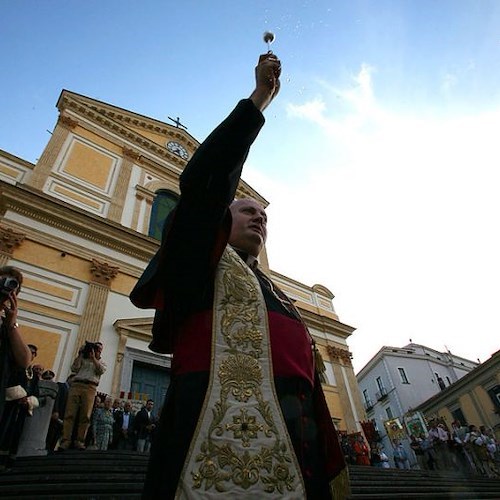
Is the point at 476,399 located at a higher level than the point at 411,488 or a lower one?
higher

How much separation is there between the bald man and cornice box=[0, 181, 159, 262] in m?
10.7

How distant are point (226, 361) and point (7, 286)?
178 cm

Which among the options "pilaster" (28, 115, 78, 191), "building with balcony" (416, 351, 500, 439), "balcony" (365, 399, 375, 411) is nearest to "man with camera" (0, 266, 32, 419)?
"pilaster" (28, 115, 78, 191)

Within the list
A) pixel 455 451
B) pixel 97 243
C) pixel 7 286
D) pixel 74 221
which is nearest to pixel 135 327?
pixel 97 243

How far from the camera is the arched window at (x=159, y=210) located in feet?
45.2

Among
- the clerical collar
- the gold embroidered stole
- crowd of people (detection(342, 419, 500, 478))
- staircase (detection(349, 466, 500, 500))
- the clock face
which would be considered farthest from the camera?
the clock face

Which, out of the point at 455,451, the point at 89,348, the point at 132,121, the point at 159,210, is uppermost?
the point at 132,121

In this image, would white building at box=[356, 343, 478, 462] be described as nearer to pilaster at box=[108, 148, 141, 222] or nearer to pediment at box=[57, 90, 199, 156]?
pediment at box=[57, 90, 199, 156]

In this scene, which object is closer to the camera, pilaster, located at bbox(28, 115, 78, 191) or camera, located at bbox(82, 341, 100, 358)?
camera, located at bbox(82, 341, 100, 358)

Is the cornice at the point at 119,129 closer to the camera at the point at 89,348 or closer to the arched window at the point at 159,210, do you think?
the arched window at the point at 159,210

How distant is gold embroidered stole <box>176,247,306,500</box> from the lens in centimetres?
104

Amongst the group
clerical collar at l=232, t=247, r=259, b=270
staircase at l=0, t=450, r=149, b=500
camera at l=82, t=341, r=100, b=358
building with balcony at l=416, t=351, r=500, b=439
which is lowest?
staircase at l=0, t=450, r=149, b=500

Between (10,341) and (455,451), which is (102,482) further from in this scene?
(455,451)

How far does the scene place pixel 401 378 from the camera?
113 feet
